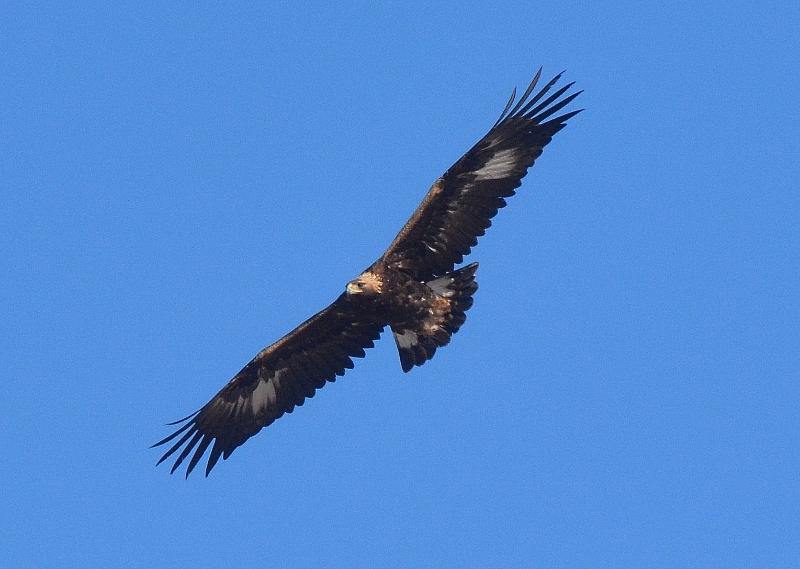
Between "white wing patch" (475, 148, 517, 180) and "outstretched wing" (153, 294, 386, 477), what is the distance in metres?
2.14

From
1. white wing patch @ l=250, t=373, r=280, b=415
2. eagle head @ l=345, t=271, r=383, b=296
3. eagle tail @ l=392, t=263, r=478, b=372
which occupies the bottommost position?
eagle tail @ l=392, t=263, r=478, b=372

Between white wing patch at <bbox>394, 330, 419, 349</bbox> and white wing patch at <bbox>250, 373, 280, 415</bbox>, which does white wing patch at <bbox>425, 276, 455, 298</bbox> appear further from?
white wing patch at <bbox>250, 373, 280, 415</bbox>

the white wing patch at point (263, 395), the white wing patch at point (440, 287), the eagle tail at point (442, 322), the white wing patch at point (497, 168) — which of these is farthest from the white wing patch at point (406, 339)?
the white wing patch at point (497, 168)

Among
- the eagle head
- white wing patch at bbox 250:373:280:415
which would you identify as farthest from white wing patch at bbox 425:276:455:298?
white wing patch at bbox 250:373:280:415

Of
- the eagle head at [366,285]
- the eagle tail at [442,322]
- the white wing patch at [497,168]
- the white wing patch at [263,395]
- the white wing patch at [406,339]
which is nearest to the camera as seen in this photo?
the white wing patch at [497,168]

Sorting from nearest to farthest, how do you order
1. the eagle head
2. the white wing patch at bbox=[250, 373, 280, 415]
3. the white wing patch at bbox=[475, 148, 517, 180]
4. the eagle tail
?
1. the white wing patch at bbox=[475, 148, 517, 180]
2. the eagle head
3. the eagle tail
4. the white wing patch at bbox=[250, 373, 280, 415]

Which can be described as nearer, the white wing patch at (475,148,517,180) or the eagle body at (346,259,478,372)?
the white wing patch at (475,148,517,180)

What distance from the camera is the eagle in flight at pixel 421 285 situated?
15.3 m

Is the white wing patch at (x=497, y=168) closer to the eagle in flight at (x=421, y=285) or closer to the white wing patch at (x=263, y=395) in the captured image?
the eagle in flight at (x=421, y=285)

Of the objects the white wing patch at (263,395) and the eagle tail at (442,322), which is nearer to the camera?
the eagle tail at (442,322)

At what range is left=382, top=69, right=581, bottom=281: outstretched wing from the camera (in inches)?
602

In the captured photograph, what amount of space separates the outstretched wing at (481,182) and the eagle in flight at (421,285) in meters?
0.01

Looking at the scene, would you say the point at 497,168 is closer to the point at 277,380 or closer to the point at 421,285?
the point at 421,285

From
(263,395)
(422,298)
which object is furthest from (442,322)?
(263,395)
